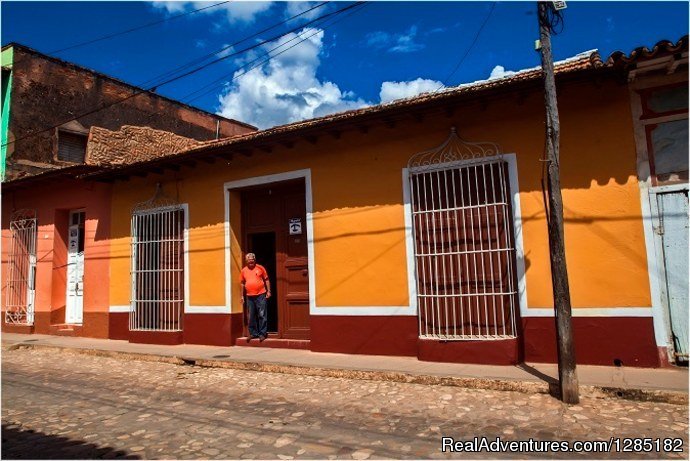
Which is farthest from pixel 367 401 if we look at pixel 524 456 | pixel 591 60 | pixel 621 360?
pixel 591 60

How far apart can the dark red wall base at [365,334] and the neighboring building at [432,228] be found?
0.06ft

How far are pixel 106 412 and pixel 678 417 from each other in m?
5.26

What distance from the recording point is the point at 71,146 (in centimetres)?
1345

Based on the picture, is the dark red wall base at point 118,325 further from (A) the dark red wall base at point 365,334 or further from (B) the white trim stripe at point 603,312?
(B) the white trim stripe at point 603,312

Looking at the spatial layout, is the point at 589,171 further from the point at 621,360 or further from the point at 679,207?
the point at 621,360

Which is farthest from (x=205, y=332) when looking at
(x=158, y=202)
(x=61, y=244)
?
(x=61, y=244)

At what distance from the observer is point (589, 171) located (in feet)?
18.4

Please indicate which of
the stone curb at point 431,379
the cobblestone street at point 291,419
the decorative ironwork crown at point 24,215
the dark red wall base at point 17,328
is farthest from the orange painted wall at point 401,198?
the dark red wall base at point 17,328

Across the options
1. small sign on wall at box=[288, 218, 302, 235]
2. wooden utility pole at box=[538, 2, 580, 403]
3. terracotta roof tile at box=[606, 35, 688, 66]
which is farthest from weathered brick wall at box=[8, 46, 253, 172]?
terracotta roof tile at box=[606, 35, 688, 66]

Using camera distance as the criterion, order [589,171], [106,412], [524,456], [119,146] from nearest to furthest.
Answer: [524,456], [106,412], [589,171], [119,146]

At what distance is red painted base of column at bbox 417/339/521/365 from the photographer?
580cm

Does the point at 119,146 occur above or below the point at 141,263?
above

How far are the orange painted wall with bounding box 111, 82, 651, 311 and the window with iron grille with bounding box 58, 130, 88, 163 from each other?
587cm

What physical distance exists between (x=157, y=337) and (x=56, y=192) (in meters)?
4.65
